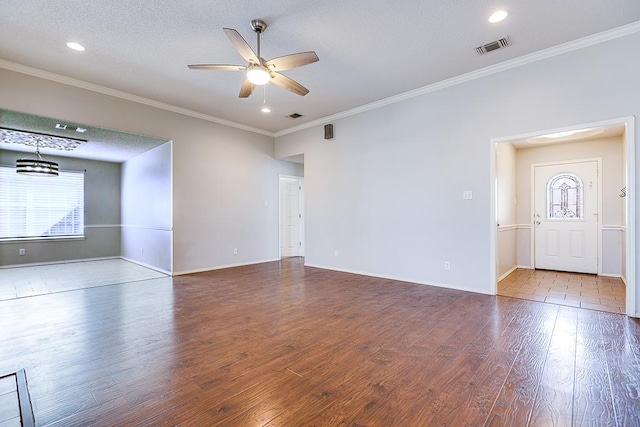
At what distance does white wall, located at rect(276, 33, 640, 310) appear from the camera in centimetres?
329

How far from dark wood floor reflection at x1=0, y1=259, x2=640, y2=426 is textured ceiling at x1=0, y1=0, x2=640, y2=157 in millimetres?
3071

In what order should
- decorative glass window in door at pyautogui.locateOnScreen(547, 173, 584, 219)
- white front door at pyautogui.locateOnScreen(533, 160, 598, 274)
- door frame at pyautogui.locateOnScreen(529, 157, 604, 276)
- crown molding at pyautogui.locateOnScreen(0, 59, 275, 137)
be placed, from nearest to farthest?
crown molding at pyautogui.locateOnScreen(0, 59, 275, 137) → door frame at pyautogui.locateOnScreen(529, 157, 604, 276) → white front door at pyautogui.locateOnScreen(533, 160, 598, 274) → decorative glass window in door at pyautogui.locateOnScreen(547, 173, 584, 219)

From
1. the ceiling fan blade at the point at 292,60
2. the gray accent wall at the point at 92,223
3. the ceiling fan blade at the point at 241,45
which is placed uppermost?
the ceiling fan blade at the point at 241,45

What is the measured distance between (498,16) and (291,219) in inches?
246

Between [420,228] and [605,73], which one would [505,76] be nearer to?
[605,73]

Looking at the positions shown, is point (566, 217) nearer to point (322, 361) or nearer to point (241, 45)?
point (322, 361)

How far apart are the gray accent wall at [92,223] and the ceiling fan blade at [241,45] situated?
727 cm

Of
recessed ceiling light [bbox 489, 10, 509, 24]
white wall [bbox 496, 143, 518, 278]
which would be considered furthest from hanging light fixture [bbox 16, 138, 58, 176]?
white wall [bbox 496, 143, 518, 278]

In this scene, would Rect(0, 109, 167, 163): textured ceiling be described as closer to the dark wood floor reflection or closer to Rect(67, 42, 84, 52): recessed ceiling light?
Rect(67, 42, 84, 52): recessed ceiling light

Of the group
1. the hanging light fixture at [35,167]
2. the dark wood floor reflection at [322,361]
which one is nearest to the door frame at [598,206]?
the dark wood floor reflection at [322,361]

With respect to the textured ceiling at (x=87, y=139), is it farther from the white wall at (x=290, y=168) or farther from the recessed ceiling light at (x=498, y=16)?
the recessed ceiling light at (x=498, y=16)

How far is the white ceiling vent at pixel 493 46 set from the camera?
3.26 m

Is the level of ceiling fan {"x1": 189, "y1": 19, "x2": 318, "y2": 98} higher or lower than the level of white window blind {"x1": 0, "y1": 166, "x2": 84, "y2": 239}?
higher

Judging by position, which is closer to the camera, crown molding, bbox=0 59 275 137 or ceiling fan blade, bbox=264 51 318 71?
ceiling fan blade, bbox=264 51 318 71
